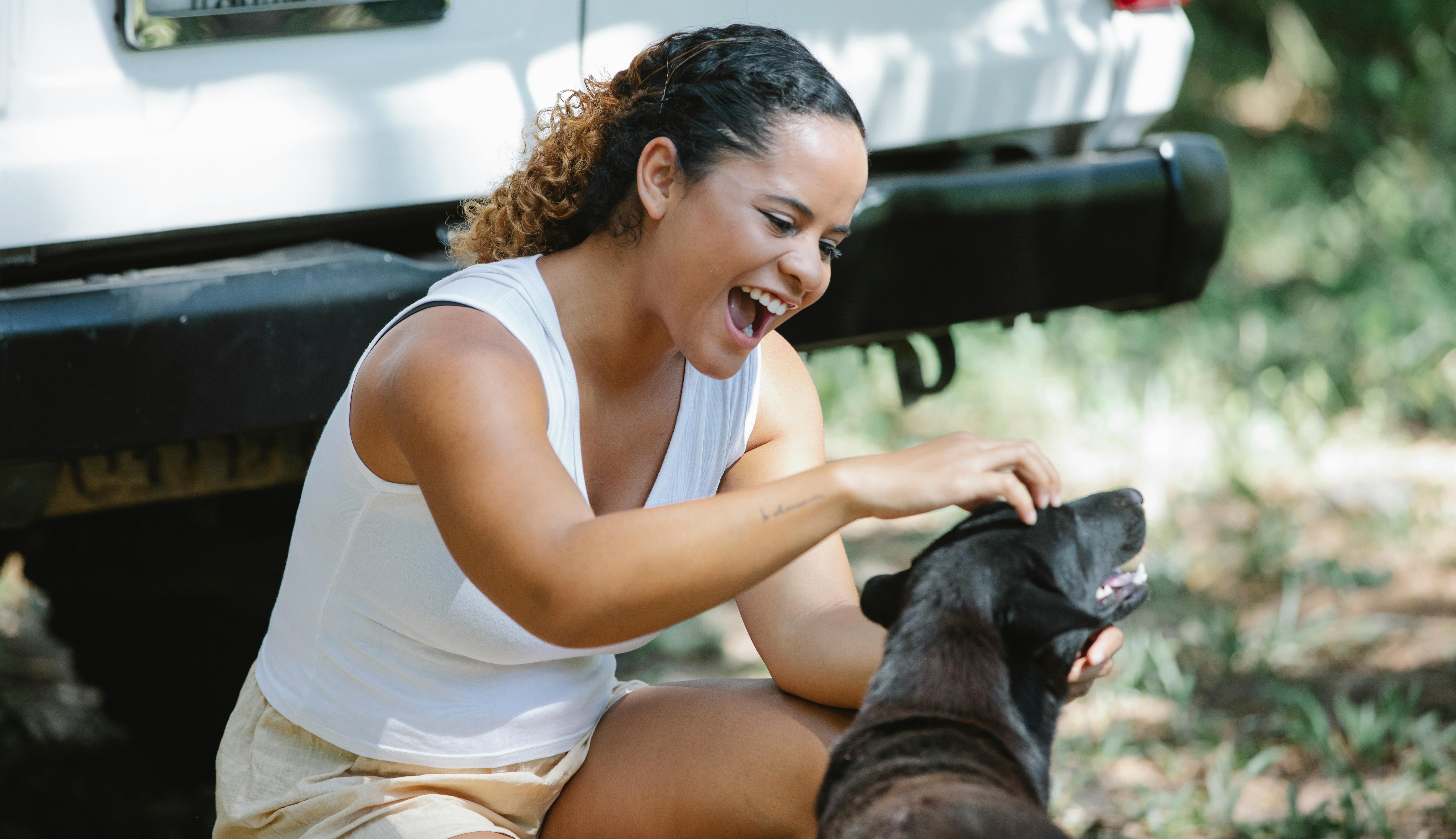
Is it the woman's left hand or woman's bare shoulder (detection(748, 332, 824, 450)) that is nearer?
the woman's left hand

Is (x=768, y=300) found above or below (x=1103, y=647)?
above

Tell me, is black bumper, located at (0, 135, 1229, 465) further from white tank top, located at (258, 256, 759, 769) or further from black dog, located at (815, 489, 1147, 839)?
black dog, located at (815, 489, 1147, 839)

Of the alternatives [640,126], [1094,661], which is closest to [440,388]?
[640,126]

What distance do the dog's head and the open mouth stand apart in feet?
1.42

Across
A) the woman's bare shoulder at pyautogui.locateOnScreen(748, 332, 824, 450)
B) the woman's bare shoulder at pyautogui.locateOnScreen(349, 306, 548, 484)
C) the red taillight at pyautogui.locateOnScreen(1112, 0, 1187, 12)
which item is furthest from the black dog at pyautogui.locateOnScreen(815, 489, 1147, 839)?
the red taillight at pyautogui.locateOnScreen(1112, 0, 1187, 12)

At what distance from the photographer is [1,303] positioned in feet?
7.86

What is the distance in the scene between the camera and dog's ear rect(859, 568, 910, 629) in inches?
84.6

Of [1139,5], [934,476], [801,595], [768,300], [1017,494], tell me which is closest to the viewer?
[934,476]

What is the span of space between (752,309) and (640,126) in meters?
0.35

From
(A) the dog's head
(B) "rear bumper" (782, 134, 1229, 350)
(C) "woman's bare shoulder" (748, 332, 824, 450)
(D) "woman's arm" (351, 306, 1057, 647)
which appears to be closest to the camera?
(D) "woman's arm" (351, 306, 1057, 647)

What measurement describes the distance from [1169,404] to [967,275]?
2780 mm

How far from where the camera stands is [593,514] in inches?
74.9

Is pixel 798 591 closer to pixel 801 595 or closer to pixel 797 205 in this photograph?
pixel 801 595

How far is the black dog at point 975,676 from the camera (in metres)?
1.87
